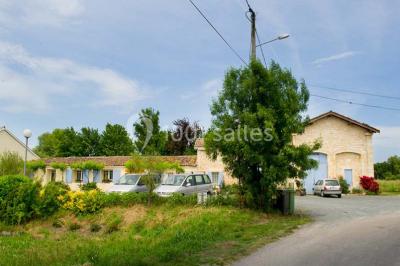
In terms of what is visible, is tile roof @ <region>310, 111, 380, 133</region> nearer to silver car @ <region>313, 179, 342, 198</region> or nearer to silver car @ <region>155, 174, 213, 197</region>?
silver car @ <region>313, 179, 342, 198</region>

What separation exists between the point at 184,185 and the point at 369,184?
1899 centimetres

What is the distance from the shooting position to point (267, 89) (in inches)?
631

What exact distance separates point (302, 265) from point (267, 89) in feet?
31.5

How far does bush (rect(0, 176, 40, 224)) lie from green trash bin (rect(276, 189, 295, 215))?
10.7 m

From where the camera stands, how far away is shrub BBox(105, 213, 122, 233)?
14.9 meters

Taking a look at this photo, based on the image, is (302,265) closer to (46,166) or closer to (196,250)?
(196,250)

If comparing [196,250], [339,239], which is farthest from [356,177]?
[196,250]

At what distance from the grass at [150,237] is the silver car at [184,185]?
329 cm

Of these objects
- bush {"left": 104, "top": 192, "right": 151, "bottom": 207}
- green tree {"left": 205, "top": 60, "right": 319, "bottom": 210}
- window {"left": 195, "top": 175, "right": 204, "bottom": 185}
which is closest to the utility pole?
green tree {"left": 205, "top": 60, "right": 319, "bottom": 210}

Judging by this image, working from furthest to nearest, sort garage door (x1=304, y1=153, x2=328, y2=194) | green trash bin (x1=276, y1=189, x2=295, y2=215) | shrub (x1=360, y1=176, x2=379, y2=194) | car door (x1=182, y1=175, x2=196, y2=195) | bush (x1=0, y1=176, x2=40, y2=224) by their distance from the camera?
garage door (x1=304, y1=153, x2=328, y2=194)
shrub (x1=360, y1=176, x2=379, y2=194)
car door (x1=182, y1=175, x2=196, y2=195)
green trash bin (x1=276, y1=189, x2=295, y2=215)
bush (x1=0, y1=176, x2=40, y2=224)

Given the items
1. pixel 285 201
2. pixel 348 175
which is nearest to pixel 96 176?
pixel 348 175

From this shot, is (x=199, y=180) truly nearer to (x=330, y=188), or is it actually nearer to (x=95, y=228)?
(x=95, y=228)

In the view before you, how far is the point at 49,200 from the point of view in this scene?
17.2 m

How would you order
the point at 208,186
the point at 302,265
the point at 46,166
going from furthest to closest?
the point at 46,166
the point at 208,186
the point at 302,265
